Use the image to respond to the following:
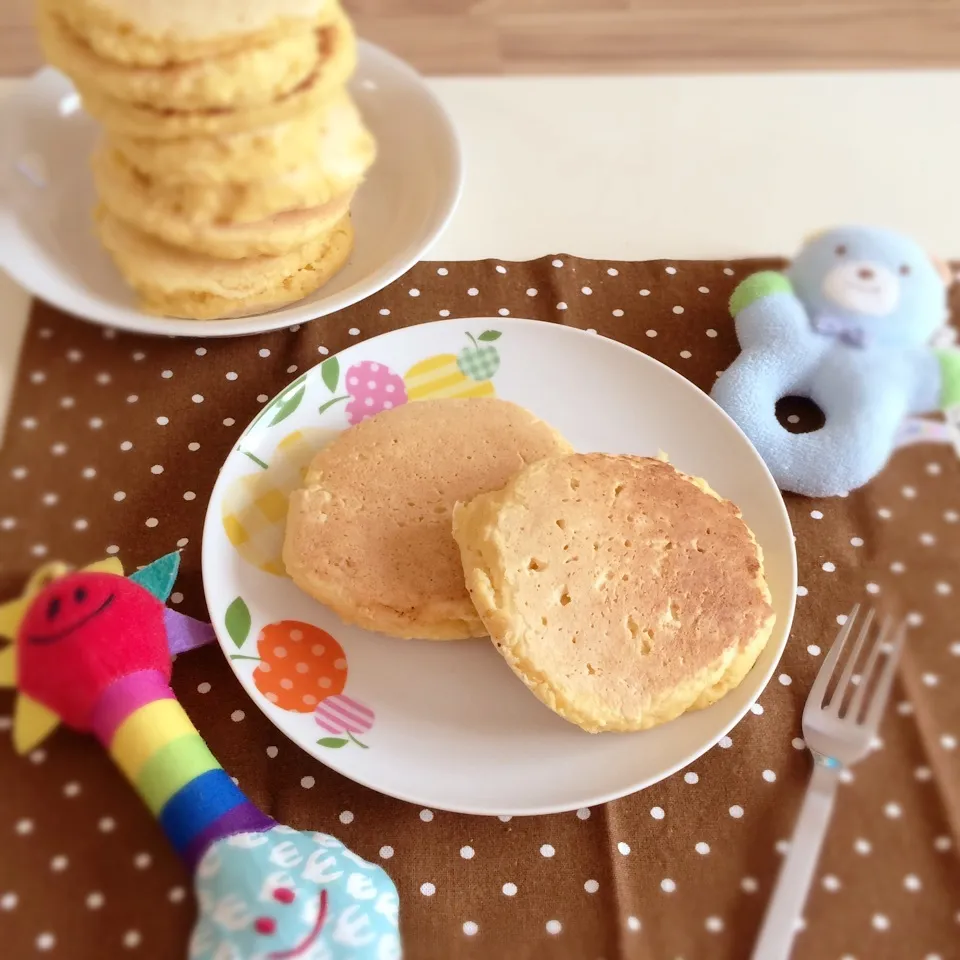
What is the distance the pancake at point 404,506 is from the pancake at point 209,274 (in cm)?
15

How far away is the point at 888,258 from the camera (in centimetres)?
62

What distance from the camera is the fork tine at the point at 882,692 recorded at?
0.50m

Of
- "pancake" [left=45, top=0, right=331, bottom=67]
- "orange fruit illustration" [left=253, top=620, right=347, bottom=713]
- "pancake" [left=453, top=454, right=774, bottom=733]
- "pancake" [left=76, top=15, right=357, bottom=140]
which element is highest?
"pancake" [left=45, top=0, right=331, bottom=67]

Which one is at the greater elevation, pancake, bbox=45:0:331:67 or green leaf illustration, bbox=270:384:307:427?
pancake, bbox=45:0:331:67

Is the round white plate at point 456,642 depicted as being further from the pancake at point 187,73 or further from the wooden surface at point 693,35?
the wooden surface at point 693,35

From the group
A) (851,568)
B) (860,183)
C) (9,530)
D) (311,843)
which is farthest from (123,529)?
(860,183)

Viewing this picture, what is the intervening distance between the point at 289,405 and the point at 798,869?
0.46 m

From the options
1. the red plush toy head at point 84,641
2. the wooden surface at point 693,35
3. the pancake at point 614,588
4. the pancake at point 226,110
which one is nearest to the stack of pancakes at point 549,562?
the pancake at point 614,588

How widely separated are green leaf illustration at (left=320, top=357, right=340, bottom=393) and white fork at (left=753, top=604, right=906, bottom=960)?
42 centimetres

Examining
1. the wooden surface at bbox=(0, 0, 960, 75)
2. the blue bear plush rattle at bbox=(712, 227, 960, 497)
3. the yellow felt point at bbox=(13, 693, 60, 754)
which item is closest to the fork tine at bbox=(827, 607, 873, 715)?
the blue bear plush rattle at bbox=(712, 227, 960, 497)

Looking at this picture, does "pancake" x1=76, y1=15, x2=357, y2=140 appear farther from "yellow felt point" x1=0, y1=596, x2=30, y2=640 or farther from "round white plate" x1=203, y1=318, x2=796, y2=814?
"yellow felt point" x1=0, y1=596, x2=30, y2=640

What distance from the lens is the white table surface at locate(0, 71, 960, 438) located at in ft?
2.44

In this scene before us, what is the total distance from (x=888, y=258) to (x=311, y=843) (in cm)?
59

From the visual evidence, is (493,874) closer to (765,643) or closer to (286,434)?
(765,643)
